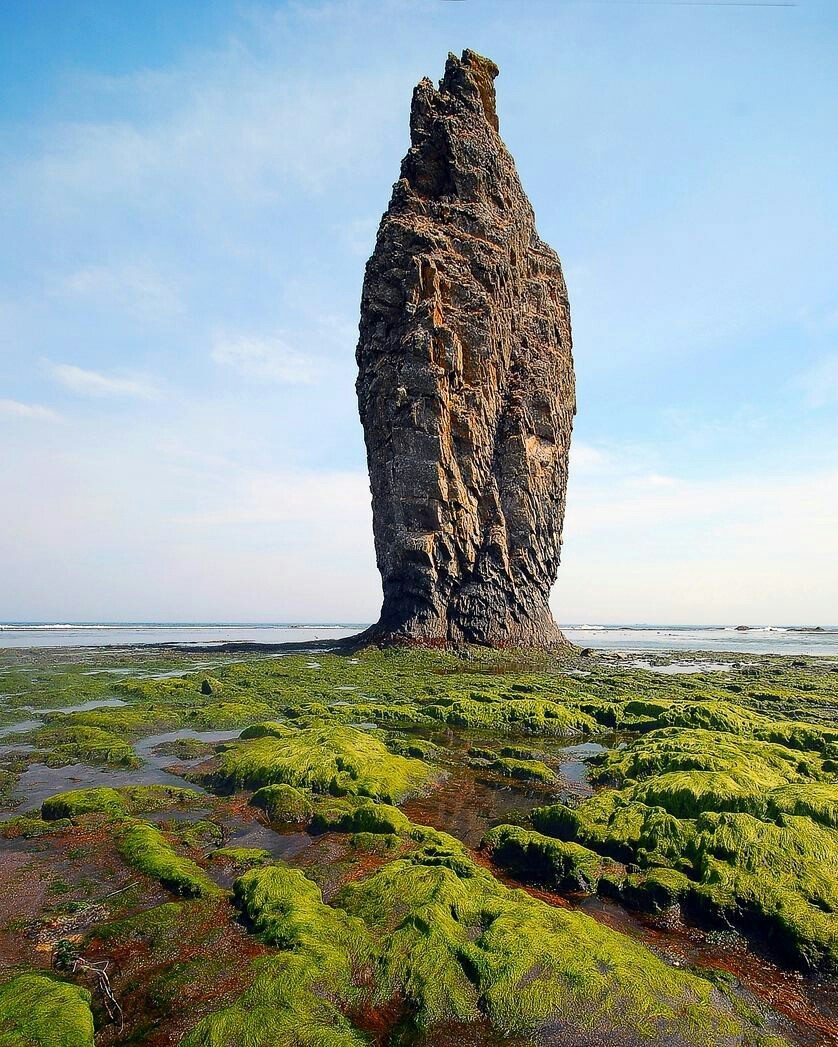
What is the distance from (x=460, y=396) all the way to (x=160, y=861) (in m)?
29.8

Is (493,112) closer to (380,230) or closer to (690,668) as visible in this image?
(380,230)

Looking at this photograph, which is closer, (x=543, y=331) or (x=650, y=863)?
(x=650, y=863)

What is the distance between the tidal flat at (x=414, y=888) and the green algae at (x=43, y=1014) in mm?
14

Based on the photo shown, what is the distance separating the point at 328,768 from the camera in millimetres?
9859

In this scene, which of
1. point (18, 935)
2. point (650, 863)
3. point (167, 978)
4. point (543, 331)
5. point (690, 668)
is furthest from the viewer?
point (543, 331)

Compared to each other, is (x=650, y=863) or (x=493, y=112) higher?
(x=493, y=112)

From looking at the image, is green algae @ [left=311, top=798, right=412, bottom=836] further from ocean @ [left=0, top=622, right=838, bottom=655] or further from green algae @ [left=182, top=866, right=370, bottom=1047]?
ocean @ [left=0, top=622, right=838, bottom=655]

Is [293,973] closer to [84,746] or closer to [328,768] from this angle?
[328,768]

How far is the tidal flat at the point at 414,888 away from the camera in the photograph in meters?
4.36

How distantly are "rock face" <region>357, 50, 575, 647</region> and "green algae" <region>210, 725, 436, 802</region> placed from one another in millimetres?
21225

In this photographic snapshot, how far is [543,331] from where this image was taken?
38.3 m

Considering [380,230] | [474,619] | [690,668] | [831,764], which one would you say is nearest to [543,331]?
[380,230]

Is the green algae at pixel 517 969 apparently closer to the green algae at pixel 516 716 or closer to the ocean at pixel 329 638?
the green algae at pixel 516 716

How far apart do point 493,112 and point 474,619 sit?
1344 inches
